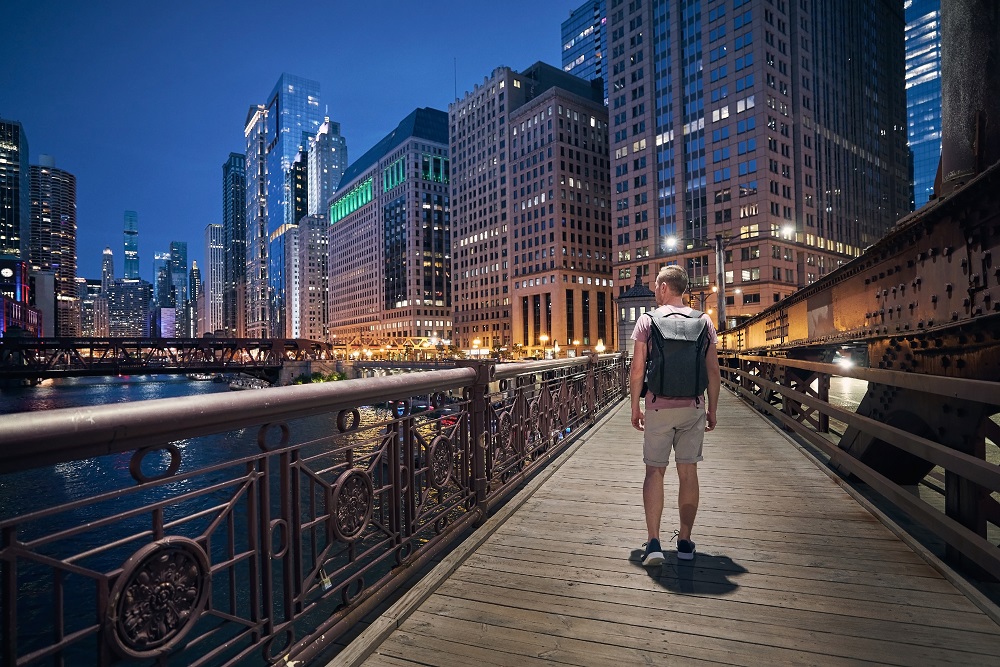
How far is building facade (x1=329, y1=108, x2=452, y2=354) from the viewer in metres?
142

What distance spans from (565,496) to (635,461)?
2.24 metres

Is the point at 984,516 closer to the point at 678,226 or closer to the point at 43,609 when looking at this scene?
the point at 43,609

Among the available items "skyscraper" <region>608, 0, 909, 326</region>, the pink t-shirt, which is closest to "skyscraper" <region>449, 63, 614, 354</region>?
"skyscraper" <region>608, 0, 909, 326</region>

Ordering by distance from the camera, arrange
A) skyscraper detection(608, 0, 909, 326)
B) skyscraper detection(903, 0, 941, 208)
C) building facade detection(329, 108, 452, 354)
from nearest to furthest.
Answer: skyscraper detection(608, 0, 909, 326), skyscraper detection(903, 0, 941, 208), building facade detection(329, 108, 452, 354)

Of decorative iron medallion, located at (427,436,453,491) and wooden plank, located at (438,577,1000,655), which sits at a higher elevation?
decorative iron medallion, located at (427,436,453,491)

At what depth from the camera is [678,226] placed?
272 ft

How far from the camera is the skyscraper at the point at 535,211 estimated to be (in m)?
104

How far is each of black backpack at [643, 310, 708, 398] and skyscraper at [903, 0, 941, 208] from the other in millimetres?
157272

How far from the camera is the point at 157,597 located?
1.95 metres

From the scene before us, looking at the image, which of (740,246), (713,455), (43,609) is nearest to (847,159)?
(740,246)

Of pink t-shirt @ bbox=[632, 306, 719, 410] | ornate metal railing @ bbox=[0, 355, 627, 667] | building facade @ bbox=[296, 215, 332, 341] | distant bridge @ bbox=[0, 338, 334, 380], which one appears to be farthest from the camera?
building facade @ bbox=[296, 215, 332, 341]

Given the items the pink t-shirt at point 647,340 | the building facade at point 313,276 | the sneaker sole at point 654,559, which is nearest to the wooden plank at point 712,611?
the sneaker sole at point 654,559

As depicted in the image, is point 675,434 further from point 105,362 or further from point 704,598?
point 105,362

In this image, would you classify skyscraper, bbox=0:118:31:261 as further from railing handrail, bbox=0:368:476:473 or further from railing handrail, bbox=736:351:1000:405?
railing handrail, bbox=736:351:1000:405
